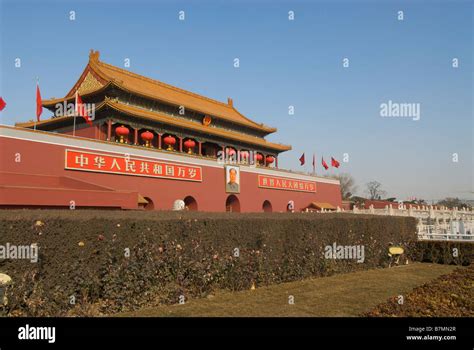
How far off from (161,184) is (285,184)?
13305 millimetres

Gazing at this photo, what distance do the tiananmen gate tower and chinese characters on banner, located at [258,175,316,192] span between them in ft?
0.26

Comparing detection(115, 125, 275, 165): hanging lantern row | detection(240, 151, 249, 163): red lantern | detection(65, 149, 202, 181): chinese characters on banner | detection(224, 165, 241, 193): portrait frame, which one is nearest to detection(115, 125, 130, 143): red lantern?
detection(115, 125, 275, 165): hanging lantern row

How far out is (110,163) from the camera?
17.9 meters

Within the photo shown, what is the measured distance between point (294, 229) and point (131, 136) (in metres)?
17.0

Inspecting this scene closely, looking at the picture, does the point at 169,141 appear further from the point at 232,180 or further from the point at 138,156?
the point at 232,180

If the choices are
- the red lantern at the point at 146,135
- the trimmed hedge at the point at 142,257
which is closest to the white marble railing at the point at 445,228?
the trimmed hedge at the point at 142,257

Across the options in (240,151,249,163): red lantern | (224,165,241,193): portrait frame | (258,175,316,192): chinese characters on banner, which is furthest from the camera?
(240,151,249,163): red lantern

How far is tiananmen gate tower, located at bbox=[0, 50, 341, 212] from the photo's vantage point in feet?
47.6

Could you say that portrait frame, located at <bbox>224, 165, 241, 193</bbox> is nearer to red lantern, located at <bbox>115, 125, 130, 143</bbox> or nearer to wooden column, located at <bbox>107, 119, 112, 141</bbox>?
red lantern, located at <bbox>115, 125, 130, 143</bbox>

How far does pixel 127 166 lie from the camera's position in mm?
18734

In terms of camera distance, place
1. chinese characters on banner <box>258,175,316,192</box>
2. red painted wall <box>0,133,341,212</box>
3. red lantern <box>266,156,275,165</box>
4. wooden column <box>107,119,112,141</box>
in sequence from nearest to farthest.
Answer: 1. red painted wall <box>0,133,341,212</box>
2. wooden column <box>107,119,112,141</box>
3. chinese characters on banner <box>258,175,316,192</box>
4. red lantern <box>266,156,275,165</box>

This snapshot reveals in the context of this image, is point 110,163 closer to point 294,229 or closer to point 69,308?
point 294,229
